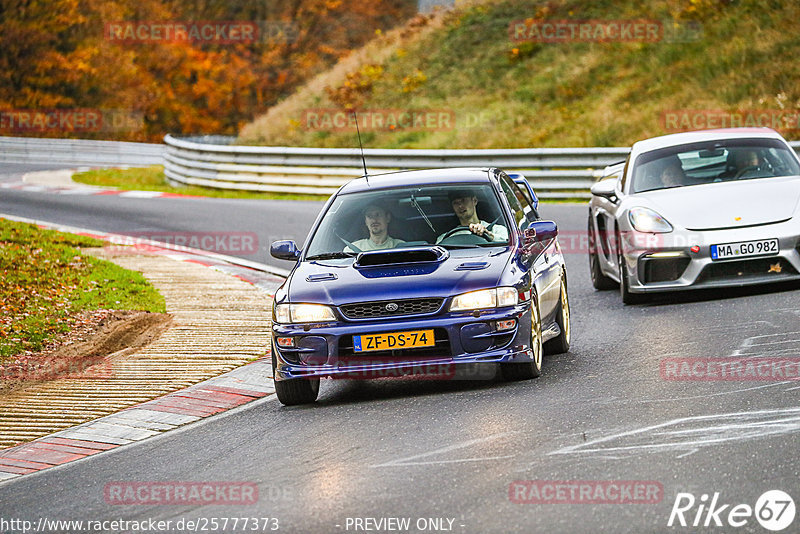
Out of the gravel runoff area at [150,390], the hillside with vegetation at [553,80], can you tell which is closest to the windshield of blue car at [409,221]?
the gravel runoff area at [150,390]

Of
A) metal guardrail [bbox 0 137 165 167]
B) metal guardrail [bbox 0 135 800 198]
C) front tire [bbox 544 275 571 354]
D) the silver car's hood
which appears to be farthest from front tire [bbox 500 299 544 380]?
metal guardrail [bbox 0 137 165 167]

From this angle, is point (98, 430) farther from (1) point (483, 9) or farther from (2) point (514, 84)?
(1) point (483, 9)

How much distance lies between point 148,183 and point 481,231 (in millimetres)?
25924

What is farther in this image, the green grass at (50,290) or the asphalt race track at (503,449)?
the green grass at (50,290)

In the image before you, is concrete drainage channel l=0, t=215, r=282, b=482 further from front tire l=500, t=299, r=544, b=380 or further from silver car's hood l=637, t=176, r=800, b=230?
silver car's hood l=637, t=176, r=800, b=230

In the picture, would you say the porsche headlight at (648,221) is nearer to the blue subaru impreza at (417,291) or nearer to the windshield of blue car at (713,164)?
the windshield of blue car at (713,164)

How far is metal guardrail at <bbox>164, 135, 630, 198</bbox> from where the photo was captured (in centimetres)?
2373

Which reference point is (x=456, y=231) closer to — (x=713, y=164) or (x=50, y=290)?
(x=713, y=164)

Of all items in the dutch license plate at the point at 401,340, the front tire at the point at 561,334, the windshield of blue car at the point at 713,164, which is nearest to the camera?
the dutch license plate at the point at 401,340

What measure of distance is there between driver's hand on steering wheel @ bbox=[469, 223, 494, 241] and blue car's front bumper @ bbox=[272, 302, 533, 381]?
0.95 m

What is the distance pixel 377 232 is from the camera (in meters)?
9.32

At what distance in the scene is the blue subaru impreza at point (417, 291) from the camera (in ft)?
26.6

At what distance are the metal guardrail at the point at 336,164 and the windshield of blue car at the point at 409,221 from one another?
541 inches

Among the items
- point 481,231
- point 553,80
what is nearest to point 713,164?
point 481,231
